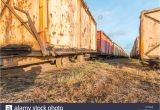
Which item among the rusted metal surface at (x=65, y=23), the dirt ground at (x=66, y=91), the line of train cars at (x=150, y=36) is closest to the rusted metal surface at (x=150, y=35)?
the line of train cars at (x=150, y=36)

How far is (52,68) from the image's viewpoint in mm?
10281

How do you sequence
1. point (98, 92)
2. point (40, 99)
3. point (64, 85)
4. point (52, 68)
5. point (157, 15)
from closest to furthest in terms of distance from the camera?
point (40, 99)
point (98, 92)
point (64, 85)
point (52, 68)
point (157, 15)

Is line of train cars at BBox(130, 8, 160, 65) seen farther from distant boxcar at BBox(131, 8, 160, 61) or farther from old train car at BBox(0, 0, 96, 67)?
old train car at BBox(0, 0, 96, 67)

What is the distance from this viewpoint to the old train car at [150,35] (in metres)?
12.6

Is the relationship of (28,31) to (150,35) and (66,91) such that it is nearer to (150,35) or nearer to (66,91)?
(66,91)

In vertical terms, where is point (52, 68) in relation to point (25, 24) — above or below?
below

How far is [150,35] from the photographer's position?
12.7m

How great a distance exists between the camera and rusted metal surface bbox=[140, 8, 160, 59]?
1262cm

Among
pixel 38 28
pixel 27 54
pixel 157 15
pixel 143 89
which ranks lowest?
pixel 143 89

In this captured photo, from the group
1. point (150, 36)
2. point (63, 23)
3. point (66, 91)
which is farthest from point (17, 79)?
point (150, 36)

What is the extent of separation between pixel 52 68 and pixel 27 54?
1.76 m

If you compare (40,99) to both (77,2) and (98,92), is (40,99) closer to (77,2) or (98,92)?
(98,92)

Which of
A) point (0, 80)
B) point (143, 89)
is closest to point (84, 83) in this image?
point (143, 89)

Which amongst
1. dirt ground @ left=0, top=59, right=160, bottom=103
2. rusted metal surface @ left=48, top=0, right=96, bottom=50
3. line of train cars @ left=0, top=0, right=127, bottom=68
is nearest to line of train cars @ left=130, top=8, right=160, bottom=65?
rusted metal surface @ left=48, top=0, right=96, bottom=50
